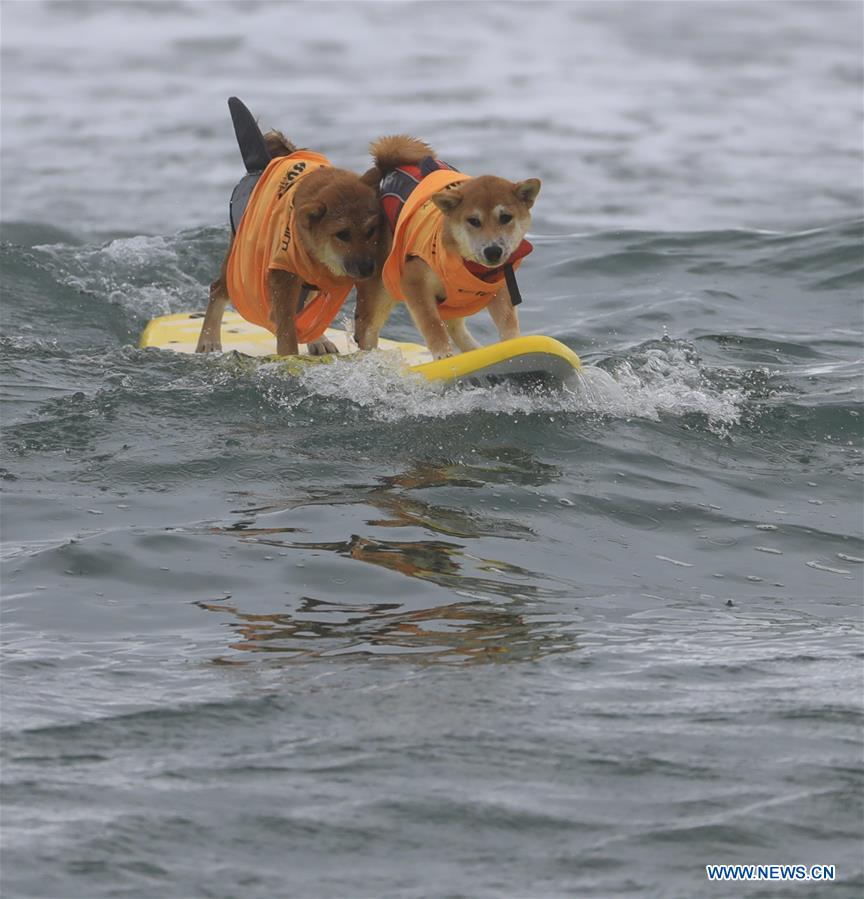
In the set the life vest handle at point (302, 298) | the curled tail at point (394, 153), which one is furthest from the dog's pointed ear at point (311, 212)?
the life vest handle at point (302, 298)

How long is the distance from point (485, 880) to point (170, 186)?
1434 cm

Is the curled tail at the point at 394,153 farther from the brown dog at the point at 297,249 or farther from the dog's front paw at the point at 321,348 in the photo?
the dog's front paw at the point at 321,348

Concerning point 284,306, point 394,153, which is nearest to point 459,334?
point 284,306

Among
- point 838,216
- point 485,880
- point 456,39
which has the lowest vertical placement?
point 485,880

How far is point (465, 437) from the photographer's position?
25.8 feet

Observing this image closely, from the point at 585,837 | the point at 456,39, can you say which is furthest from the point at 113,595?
the point at 456,39

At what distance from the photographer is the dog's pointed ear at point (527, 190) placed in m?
7.70

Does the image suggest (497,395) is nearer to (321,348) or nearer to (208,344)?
(321,348)

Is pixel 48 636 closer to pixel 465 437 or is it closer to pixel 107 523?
pixel 107 523

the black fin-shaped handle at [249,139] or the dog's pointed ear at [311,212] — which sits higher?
the black fin-shaped handle at [249,139]

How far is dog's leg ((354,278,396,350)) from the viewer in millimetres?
8617

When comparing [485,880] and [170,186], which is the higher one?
[170,186]

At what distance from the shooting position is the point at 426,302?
8.05m

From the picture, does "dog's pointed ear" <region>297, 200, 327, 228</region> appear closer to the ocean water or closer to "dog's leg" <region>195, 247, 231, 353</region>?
the ocean water
